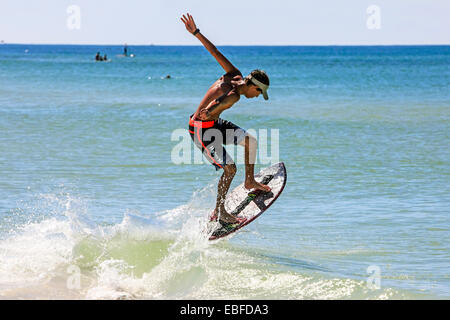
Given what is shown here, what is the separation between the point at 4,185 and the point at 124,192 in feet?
6.53

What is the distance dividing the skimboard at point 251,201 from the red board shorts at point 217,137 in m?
0.74

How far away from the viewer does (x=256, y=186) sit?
7.96 meters

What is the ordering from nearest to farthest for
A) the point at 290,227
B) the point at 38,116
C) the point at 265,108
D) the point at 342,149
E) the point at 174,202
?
1. the point at 290,227
2. the point at 174,202
3. the point at 342,149
4. the point at 38,116
5. the point at 265,108

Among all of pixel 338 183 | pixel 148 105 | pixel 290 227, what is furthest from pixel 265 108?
pixel 290 227

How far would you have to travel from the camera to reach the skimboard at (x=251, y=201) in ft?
25.2

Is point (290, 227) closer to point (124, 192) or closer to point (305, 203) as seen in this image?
point (305, 203)

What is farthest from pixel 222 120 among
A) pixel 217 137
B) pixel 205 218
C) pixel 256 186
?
→ pixel 205 218

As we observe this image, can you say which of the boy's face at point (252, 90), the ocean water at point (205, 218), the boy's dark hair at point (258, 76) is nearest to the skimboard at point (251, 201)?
the ocean water at point (205, 218)

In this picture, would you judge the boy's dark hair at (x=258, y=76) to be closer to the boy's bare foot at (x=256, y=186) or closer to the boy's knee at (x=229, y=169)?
the boy's knee at (x=229, y=169)

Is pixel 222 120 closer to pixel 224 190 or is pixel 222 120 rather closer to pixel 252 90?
pixel 252 90

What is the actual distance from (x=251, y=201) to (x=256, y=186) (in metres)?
0.25

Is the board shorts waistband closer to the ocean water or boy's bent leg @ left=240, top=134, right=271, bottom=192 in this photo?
boy's bent leg @ left=240, top=134, right=271, bottom=192
